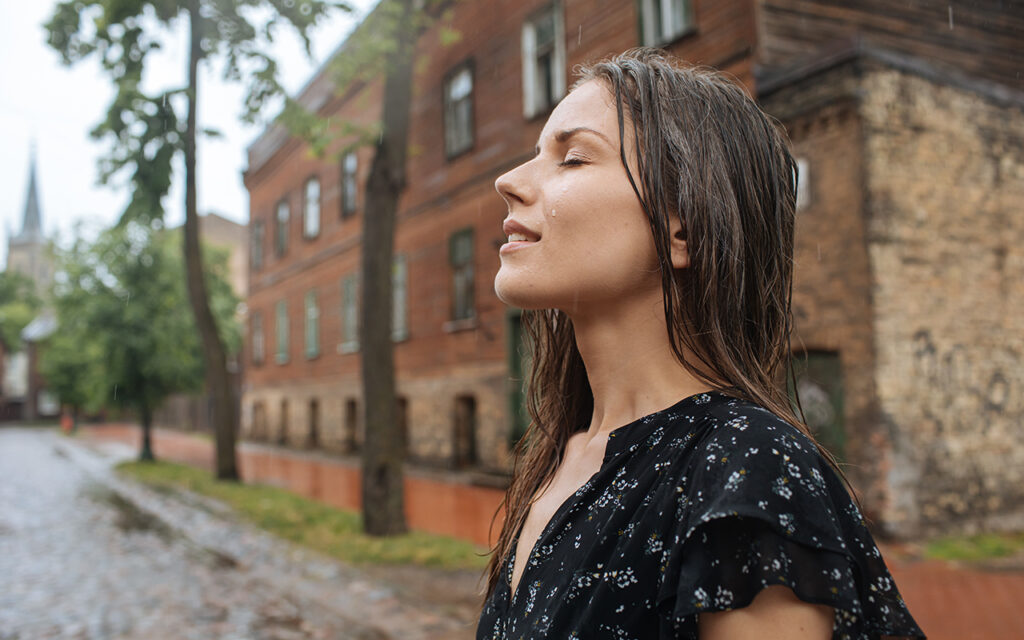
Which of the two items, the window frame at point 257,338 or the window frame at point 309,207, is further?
the window frame at point 257,338

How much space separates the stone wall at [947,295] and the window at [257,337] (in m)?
24.0

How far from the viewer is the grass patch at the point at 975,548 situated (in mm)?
7633

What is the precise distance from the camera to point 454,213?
16141 millimetres

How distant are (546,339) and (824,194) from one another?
7890 millimetres

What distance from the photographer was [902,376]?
8.37m

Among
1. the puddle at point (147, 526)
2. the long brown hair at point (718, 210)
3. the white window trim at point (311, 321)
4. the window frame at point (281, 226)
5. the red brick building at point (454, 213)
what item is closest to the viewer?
the long brown hair at point (718, 210)

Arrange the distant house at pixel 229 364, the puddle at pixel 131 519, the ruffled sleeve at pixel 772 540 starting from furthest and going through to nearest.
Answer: the distant house at pixel 229 364 < the puddle at pixel 131 519 < the ruffled sleeve at pixel 772 540

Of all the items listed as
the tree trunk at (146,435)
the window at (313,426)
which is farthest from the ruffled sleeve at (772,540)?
the window at (313,426)

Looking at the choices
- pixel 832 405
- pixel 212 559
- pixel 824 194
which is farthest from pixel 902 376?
pixel 212 559

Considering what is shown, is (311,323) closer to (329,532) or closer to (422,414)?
(422,414)

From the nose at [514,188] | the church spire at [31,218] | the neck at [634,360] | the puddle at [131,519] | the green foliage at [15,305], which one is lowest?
the puddle at [131,519]

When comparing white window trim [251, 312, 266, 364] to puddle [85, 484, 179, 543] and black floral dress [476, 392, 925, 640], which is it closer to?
→ puddle [85, 484, 179, 543]

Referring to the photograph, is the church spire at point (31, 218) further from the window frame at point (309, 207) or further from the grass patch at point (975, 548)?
the grass patch at point (975, 548)

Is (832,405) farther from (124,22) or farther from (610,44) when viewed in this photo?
(124,22)
